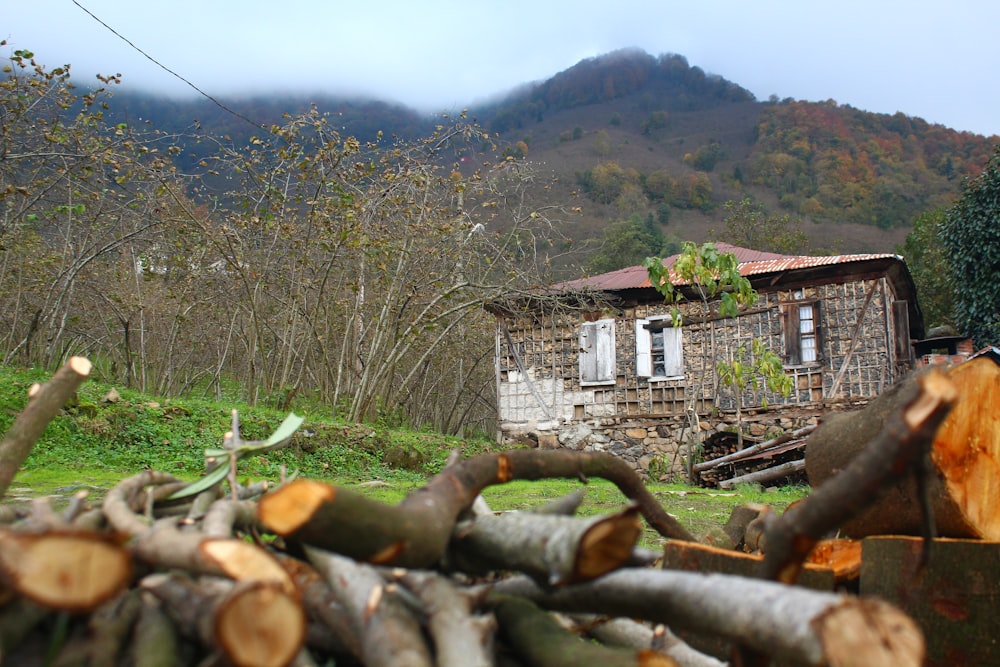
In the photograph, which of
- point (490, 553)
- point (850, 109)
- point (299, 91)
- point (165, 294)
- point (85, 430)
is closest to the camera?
point (490, 553)

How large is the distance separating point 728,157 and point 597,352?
2281 inches

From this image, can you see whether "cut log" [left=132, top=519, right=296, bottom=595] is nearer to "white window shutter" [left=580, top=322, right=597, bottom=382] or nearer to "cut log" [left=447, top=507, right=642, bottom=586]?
"cut log" [left=447, top=507, right=642, bottom=586]

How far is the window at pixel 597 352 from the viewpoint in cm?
1916

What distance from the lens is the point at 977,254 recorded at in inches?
887

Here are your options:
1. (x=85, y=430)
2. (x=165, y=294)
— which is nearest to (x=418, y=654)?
(x=85, y=430)

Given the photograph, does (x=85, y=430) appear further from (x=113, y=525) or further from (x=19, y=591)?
(x=19, y=591)

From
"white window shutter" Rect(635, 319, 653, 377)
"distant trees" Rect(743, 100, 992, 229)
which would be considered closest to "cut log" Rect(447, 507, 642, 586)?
"white window shutter" Rect(635, 319, 653, 377)

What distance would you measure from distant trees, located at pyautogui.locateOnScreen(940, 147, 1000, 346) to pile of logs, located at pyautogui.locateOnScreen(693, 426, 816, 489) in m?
13.2

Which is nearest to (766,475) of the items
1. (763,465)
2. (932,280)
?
(763,465)

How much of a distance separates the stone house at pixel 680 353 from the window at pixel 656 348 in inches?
1.0

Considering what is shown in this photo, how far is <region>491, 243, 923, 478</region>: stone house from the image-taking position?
53.4 ft

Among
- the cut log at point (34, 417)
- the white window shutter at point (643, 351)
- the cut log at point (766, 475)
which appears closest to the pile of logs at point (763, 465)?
the cut log at point (766, 475)

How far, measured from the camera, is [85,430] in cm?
957

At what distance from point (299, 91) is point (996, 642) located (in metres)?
85.2
